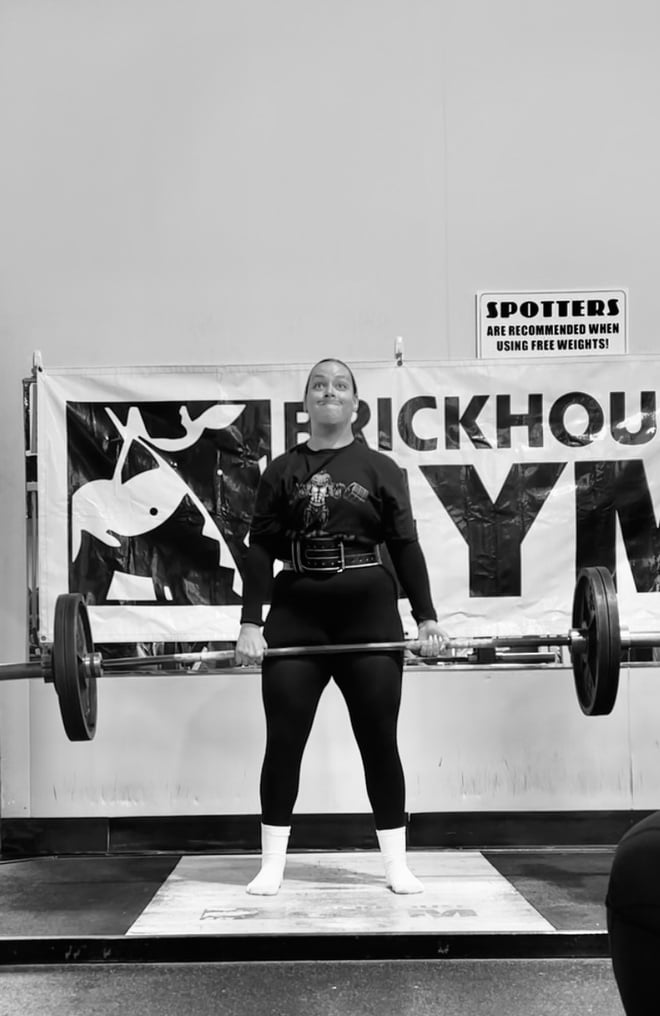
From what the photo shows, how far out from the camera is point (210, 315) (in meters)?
3.31

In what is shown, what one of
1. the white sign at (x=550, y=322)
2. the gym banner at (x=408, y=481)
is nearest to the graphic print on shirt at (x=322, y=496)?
the gym banner at (x=408, y=481)

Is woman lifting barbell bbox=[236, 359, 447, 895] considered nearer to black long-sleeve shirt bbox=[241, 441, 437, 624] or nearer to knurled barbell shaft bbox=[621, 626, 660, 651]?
black long-sleeve shirt bbox=[241, 441, 437, 624]

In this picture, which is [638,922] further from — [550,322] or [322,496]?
[550,322]

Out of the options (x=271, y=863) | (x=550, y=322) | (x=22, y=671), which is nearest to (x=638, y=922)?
(x=271, y=863)

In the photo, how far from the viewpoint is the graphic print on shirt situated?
2.60m

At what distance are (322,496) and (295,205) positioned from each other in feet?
4.08

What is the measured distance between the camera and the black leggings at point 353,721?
2.57 metres

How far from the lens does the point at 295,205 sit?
3.30m

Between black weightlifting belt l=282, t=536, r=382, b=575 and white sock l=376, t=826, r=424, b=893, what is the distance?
731mm

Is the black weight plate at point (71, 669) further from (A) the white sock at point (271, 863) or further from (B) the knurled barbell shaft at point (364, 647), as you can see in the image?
(A) the white sock at point (271, 863)

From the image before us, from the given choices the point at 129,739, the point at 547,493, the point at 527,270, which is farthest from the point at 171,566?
the point at 527,270

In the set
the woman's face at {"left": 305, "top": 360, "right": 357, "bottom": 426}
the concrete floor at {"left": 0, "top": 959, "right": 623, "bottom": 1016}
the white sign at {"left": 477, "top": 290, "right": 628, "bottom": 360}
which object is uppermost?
the white sign at {"left": 477, "top": 290, "right": 628, "bottom": 360}

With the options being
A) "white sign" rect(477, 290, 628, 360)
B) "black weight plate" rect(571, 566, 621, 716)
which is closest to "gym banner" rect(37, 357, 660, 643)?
"white sign" rect(477, 290, 628, 360)

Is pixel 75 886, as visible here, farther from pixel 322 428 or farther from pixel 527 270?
pixel 527 270
